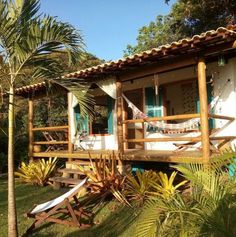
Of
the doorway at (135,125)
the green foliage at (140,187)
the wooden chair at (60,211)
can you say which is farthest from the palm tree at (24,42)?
the doorway at (135,125)

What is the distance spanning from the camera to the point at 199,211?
135 inches

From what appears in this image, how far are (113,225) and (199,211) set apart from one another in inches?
127

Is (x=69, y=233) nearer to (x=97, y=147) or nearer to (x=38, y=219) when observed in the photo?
(x=38, y=219)

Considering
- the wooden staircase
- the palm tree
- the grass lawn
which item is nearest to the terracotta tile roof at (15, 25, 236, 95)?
the palm tree

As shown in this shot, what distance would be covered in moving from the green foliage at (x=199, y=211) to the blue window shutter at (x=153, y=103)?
291 inches

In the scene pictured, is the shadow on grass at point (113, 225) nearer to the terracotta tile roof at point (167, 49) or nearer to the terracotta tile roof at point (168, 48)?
the terracotta tile roof at point (167, 49)

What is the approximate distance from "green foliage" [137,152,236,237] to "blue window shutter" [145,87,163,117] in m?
7.40

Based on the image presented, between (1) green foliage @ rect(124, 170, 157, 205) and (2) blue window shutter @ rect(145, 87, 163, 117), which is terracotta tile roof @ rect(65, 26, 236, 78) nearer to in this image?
(2) blue window shutter @ rect(145, 87, 163, 117)

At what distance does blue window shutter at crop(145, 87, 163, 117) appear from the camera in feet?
36.4

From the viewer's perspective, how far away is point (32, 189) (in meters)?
10.2

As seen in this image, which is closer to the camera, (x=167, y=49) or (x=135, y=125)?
(x=167, y=49)

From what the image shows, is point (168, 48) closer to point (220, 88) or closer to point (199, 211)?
point (220, 88)

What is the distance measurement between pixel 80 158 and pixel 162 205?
794 cm

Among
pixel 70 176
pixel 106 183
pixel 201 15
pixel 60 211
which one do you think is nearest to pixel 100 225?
pixel 60 211
